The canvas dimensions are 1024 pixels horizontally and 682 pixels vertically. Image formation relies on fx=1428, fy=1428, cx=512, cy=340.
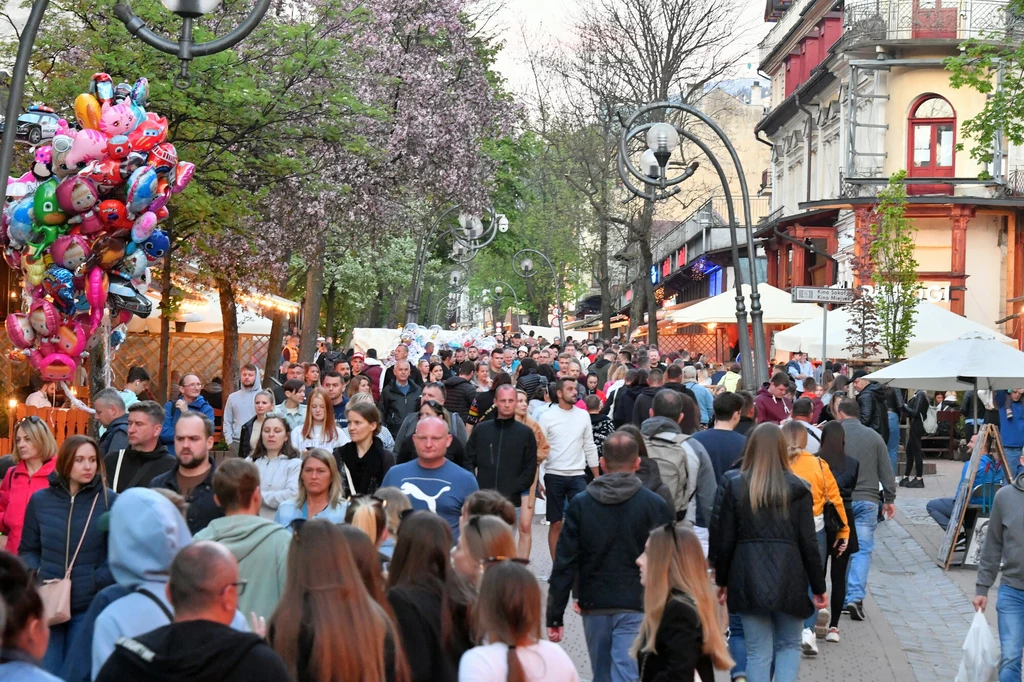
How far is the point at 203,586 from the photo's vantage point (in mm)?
3969

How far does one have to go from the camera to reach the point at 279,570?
5.60 m

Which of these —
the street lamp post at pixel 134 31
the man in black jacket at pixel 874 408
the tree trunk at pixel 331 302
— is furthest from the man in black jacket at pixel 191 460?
the tree trunk at pixel 331 302

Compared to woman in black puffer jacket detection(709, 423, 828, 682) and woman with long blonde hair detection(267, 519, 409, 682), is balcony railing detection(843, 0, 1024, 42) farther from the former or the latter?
woman with long blonde hair detection(267, 519, 409, 682)

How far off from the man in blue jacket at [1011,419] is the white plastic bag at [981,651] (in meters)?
11.2

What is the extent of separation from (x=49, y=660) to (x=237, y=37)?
513 cm

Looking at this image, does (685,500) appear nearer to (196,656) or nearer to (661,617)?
(661,617)

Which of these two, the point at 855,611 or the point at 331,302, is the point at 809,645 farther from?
the point at 331,302

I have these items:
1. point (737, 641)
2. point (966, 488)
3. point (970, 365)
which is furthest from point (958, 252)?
point (737, 641)

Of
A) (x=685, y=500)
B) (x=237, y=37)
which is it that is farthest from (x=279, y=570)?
(x=237, y=37)

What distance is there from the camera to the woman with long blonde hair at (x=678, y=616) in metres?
5.77

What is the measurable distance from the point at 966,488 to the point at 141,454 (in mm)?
8607

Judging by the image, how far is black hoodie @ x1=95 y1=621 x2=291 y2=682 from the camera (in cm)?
384

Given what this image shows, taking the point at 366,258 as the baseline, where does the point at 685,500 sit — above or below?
below

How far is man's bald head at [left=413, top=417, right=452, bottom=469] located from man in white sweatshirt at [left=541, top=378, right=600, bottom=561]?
3756 mm
